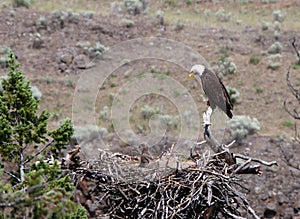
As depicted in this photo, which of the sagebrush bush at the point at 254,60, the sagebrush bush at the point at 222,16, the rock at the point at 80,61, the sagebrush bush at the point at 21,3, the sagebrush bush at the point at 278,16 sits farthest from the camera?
the sagebrush bush at the point at 222,16

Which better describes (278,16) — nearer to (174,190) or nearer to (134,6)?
(134,6)

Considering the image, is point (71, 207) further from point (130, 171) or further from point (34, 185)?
point (130, 171)

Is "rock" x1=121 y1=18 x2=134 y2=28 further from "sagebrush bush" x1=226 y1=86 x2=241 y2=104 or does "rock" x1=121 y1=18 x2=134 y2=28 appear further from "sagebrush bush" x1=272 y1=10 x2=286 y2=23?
"sagebrush bush" x1=272 y1=10 x2=286 y2=23

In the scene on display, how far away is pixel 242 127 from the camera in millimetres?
16375

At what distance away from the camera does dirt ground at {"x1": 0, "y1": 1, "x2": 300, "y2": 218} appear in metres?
14.3

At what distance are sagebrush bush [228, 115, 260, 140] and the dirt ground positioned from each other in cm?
23

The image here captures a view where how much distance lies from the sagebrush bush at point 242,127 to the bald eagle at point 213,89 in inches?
404

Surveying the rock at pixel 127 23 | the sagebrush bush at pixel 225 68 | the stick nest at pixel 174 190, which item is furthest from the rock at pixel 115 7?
the stick nest at pixel 174 190

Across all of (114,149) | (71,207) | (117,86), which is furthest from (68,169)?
(117,86)

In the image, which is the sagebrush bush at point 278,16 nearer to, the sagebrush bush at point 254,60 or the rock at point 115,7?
the sagebrush bush at point 254,60

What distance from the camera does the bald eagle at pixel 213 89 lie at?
587 cm

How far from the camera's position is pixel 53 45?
22.3 metres

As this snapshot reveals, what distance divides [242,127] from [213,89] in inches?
Answer: 422

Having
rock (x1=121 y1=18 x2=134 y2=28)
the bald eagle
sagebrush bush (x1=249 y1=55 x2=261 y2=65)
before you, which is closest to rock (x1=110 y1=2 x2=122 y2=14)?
rock (x1=121 y1=18 x2=134 y2=28)
